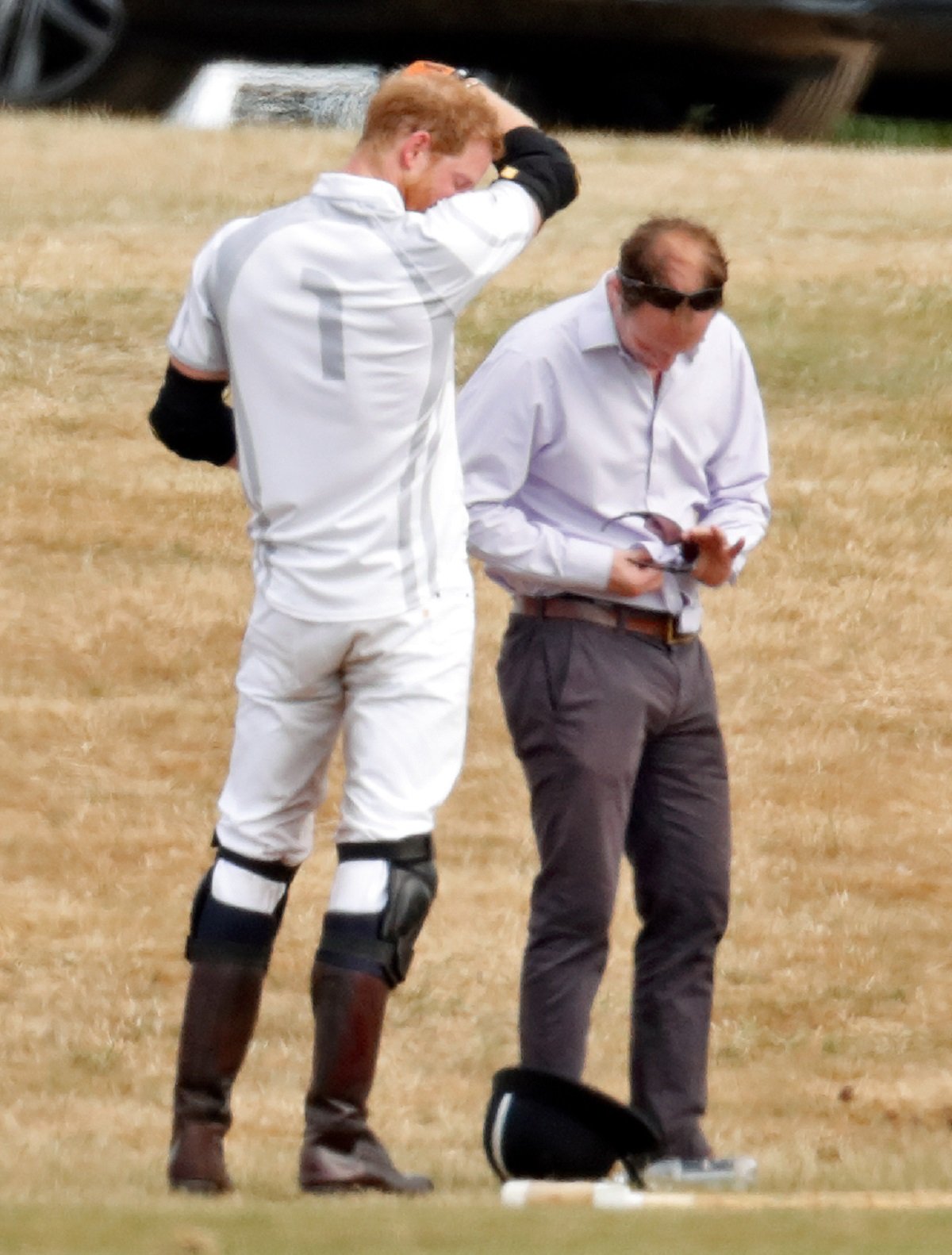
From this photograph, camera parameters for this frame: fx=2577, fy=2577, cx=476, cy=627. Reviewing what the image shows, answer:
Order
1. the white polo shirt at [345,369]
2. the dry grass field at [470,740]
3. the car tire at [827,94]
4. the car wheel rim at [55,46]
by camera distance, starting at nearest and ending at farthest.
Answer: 1. the white polo shirt at [345,369]
2. the dry grass field at [470,740]
3. the car wheel rim at [55,46]
4. the car tire at [827,94]

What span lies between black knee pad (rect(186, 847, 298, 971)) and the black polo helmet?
51cm

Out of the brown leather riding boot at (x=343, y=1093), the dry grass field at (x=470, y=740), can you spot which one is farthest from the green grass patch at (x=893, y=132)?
the brown leather riding boot at (x=343, y=1093)

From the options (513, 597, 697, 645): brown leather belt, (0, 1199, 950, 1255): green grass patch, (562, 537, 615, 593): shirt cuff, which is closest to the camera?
(0, 1199, 950, 1255): green grass patch

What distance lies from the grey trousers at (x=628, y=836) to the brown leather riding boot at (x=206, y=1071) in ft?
2.55

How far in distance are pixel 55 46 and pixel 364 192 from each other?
1153 cm

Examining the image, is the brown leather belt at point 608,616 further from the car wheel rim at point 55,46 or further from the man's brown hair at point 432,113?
the car wheel rim at point 55,46

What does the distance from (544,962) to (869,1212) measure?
1.26 metres

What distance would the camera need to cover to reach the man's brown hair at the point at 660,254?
4980 mm

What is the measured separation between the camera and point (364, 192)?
4.39 m

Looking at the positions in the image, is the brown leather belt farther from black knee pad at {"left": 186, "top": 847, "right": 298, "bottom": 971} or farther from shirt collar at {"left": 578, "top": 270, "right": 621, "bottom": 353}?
black knee pad at {"left": 186, "top": 847, "right": 298, "bottom": 971}

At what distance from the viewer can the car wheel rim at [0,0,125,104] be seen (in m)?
15.0

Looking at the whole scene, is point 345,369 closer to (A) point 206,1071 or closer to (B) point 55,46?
(A) point 206,1071

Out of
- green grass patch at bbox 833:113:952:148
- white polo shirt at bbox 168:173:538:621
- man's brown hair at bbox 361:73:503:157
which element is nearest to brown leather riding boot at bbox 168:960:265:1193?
white polo shirt at bbox 168:173:538:621

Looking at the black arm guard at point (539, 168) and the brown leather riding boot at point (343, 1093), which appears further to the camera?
→ the black arm guard at point (539, 168)
